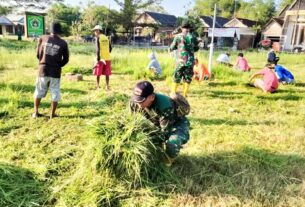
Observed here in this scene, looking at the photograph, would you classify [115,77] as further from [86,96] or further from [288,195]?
[288,195]

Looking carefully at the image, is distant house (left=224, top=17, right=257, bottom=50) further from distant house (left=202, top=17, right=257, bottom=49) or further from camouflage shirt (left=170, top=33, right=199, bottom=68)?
camouflage shirt (left=170, top=33, right=199, bottom=68)

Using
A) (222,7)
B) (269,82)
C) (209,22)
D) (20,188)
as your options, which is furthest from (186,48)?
(222,7)

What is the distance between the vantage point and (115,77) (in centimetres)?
950

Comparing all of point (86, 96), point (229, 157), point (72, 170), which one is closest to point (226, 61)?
point (86, 96)

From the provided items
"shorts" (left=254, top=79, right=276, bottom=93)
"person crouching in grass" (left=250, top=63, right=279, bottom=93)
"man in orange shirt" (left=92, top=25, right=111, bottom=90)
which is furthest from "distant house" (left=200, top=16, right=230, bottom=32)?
"man in orange shirt" (left=92, top=25, right=111, bottom=90)

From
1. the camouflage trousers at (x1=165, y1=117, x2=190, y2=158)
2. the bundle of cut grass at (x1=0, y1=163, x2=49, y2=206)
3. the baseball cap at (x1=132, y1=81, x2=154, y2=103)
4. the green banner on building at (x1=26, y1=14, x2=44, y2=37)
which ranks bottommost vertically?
the bundle of cut grass at (x1=0, y1=163, x2=49, y2=206)

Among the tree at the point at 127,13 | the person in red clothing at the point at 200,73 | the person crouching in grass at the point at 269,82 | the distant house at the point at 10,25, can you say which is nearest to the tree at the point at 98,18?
the tree at the point at 127,13

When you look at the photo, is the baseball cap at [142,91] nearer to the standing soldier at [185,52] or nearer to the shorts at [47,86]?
the shorts at [47,86]

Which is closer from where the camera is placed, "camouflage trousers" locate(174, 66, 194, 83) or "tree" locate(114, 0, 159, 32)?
"camouflage trousers" locate(174, 66, 194, 83)

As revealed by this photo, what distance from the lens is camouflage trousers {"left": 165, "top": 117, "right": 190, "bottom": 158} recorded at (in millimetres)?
3318

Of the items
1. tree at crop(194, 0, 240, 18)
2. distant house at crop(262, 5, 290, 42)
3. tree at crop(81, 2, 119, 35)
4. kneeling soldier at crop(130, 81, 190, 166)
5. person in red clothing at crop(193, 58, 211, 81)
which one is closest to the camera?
kneeling soldier at crop(130, 81, 190, 166)

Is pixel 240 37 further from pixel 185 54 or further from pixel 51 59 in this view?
pixel 51 59

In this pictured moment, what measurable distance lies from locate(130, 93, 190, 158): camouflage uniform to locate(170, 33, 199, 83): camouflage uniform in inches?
136

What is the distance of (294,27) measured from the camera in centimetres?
3359
